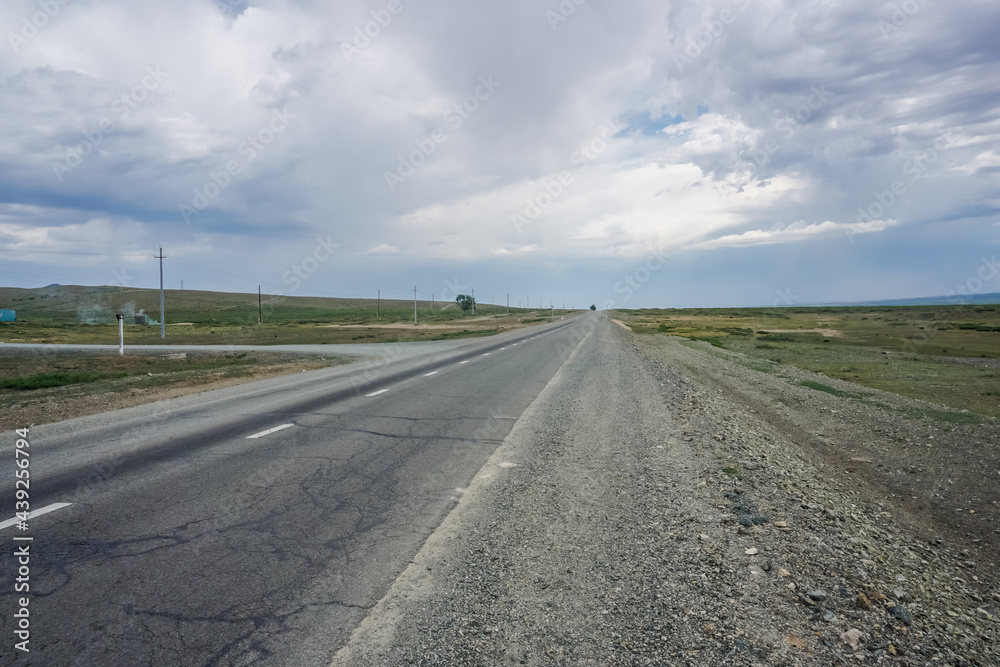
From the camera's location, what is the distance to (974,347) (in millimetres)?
40219

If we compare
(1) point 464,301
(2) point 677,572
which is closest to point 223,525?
(2) point 677,572

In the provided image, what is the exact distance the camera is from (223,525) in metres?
5.21

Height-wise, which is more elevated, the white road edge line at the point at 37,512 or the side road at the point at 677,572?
the white road edge line at the point at 37,512

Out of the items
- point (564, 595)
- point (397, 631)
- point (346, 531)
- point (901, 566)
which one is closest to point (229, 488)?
point (346, 531)

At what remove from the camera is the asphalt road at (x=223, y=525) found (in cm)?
348

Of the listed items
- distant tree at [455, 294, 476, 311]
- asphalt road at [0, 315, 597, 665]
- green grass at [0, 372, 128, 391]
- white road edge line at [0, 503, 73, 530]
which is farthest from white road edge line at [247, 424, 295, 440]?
distant tree at [455, 294, 476, 311]

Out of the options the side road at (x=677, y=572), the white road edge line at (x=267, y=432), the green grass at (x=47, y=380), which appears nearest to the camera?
the side road at (x=677, y=572)

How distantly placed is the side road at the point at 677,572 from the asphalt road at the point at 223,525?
1.49 ft

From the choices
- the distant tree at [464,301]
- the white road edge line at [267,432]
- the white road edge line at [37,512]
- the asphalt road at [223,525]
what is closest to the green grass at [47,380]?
the asphalt road at [223,525]

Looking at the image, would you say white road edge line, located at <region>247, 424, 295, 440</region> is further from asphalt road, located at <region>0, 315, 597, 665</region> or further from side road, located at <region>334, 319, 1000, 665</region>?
side road, located at <region>334, 319, 1000, 665</region>

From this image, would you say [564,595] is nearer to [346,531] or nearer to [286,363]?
[346,531]

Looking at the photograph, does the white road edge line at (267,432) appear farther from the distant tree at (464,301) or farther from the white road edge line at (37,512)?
the distant tree at (464,301)

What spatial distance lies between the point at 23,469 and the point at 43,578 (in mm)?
4204

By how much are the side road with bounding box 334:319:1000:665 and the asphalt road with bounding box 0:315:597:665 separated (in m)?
0.45
